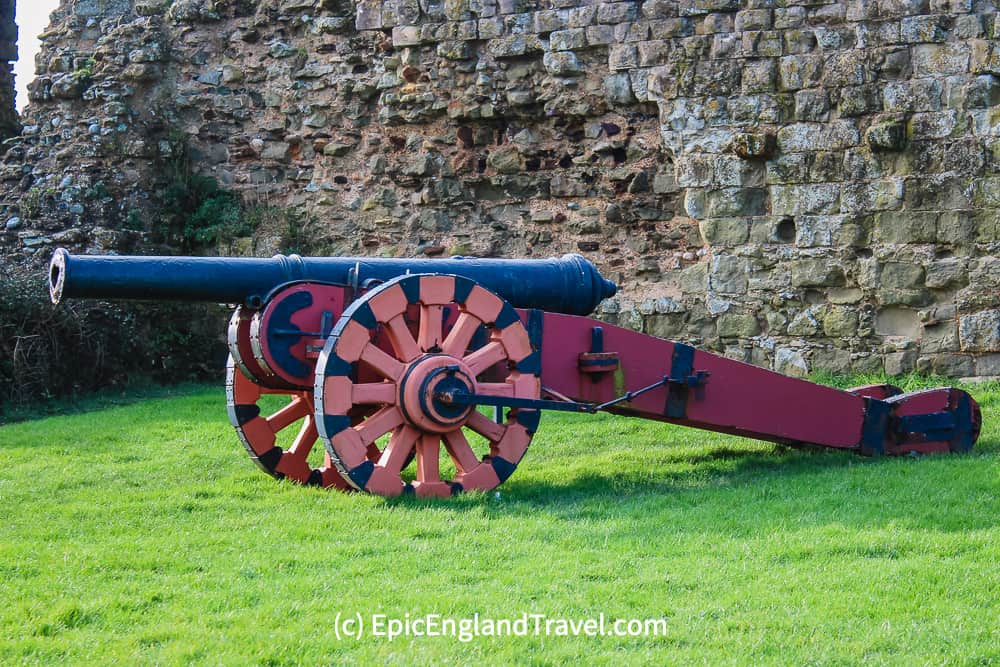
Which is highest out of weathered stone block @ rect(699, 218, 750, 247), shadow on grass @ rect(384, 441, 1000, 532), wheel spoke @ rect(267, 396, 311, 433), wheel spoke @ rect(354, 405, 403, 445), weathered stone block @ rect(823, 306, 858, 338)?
weathered stone block @ rect(699, 218, 750, 247)

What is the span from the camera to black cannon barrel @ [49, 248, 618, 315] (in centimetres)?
601

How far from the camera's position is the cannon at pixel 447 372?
598cm

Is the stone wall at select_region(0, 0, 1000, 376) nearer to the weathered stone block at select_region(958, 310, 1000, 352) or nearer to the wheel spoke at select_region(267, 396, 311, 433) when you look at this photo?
the weathered stone block at select_region(958, 310, 1000, 352)

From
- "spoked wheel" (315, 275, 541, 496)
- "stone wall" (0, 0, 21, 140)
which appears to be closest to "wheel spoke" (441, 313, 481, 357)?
"spoked wheel" (315, 275, 541, 496)

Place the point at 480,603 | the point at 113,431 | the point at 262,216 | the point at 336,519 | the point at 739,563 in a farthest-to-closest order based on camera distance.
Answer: the point at 262,216
the point at 113,431
the point at 336,519
the point at 739,563
the point at 480,603

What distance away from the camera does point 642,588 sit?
14.9 feet

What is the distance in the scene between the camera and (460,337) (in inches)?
243

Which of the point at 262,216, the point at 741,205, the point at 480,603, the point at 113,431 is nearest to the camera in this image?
the point at 480,603

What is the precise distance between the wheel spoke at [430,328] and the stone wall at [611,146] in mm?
4446

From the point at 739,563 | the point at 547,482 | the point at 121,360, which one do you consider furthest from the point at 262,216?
the point at 739,563

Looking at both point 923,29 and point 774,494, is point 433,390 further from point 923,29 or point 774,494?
point 923,29

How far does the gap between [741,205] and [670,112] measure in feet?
3.01

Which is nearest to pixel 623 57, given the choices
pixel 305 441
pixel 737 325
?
A: pixel 737 325

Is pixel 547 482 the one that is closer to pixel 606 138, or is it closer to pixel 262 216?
pixel 606 138
